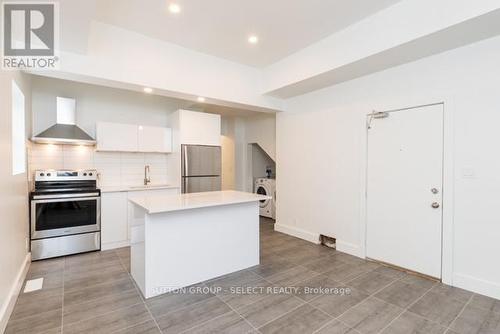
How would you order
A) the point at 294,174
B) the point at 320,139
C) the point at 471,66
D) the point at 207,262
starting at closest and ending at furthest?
the point at 471,66 < the point at 207,262 < the point at 320,139 < the point at 294,174

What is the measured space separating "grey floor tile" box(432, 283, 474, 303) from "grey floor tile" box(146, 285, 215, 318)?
7.90ft

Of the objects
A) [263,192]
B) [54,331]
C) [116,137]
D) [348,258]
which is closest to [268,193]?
[263,192]

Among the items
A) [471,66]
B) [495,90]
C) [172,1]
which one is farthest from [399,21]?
[172,1]

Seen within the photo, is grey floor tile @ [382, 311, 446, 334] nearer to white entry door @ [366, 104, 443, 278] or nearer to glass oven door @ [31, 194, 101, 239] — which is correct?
white entry door @ [366, 104, 443, 278]

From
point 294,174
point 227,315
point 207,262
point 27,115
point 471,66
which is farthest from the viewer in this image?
point 294,174

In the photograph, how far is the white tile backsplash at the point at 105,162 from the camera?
387 centimetres

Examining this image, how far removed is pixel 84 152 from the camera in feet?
13.8

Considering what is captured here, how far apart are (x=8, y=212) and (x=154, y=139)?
2507 millimetres

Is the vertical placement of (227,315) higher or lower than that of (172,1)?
lower

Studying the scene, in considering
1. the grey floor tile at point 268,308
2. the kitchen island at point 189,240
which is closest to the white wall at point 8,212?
the kitchen island at point 189,240

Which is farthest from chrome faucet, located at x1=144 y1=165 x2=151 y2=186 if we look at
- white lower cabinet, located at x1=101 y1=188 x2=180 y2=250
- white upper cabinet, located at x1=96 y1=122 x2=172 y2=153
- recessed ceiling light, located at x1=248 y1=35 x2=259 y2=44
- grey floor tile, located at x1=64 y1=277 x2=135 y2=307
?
recessed ceiling light, located at x1=248 y1=35 x2=259 y2=44

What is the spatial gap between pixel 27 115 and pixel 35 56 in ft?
3.53

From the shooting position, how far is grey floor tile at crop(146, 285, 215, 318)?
2.30m

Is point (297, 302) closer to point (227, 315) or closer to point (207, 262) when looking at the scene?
point (227, 315)
